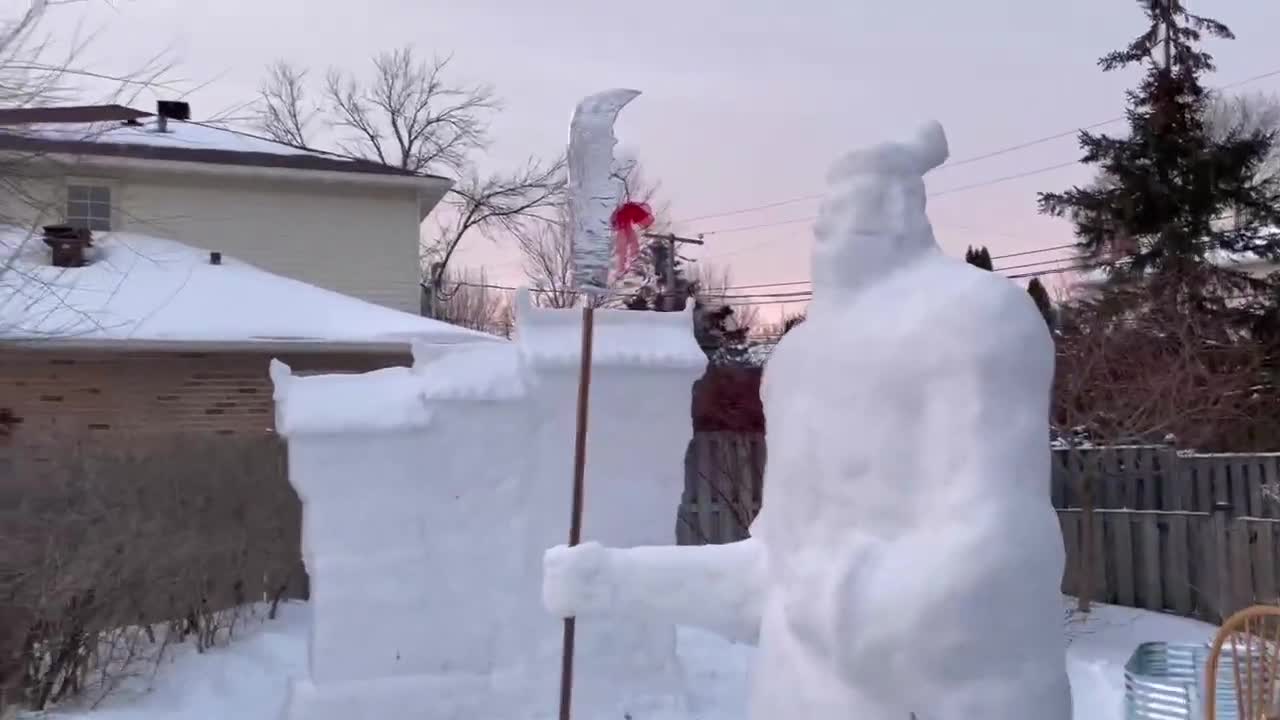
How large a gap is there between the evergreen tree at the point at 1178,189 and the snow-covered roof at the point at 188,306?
9.99 meters

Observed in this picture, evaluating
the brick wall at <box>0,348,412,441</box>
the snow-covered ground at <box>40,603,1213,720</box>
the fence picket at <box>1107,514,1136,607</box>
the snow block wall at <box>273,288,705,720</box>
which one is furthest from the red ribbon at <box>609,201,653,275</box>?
the brick wall at <box>0,348,412,441</box>

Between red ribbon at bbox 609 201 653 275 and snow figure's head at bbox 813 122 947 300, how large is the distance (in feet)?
5.26

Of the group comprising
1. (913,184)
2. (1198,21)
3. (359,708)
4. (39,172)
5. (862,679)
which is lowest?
(359,708)

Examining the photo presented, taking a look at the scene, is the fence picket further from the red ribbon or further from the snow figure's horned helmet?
the snow figure's horned helmet

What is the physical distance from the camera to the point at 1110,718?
614cm

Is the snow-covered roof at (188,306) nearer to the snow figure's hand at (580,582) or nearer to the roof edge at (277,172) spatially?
the roof edge at (277,172)

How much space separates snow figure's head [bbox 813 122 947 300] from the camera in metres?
A: 2.64

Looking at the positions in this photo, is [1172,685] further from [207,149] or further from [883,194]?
[207,149]

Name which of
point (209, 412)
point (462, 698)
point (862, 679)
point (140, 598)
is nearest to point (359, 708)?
point (462, 698)

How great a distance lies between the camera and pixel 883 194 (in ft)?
8.66

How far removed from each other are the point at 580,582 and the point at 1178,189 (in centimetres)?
1662

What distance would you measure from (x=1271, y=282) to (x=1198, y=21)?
149 inches

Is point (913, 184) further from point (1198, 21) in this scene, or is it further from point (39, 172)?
point (1198, 21)

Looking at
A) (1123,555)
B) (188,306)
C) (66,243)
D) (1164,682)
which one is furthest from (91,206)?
(1164,682)
